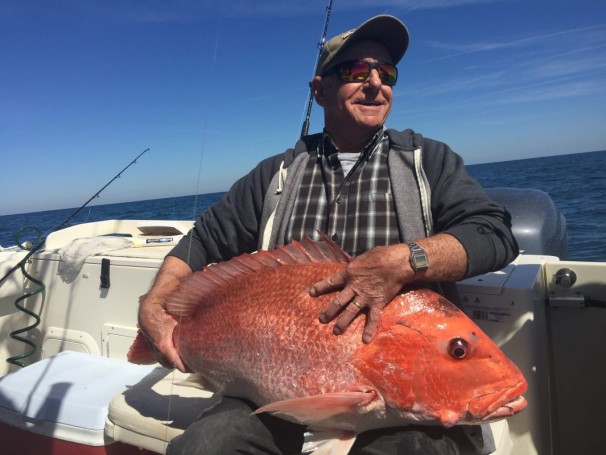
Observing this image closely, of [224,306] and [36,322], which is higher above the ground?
[224,306]

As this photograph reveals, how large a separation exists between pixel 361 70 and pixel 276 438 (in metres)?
1.78

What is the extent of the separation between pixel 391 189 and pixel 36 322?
322 cm

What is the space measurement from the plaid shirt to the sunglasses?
0.29 m

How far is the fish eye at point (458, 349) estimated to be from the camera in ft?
4.52

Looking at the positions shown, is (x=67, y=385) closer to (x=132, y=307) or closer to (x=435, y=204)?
(x=132, y=307)

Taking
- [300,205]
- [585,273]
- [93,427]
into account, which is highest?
[300,205]

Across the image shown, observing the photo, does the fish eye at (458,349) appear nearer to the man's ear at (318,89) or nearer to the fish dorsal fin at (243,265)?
the fish dorsal fin at (243,265)

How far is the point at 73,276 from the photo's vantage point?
138 inches

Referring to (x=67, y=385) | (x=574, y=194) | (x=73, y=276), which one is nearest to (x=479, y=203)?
(x=67, y=385)

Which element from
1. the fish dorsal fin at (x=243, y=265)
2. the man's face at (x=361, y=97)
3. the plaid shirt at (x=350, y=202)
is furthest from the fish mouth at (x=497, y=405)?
the man's face at (x=361, y=97)

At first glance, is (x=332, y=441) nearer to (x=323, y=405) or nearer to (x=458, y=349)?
(x=323, y=405)

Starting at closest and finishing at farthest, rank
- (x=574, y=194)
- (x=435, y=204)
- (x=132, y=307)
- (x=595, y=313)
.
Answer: (x=435, y=204) → (x=595, y=313) → (x=132, y=307) → (x=574, y=194)

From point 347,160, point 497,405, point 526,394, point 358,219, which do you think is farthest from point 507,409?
point 347,160

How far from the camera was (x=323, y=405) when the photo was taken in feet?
4.32
